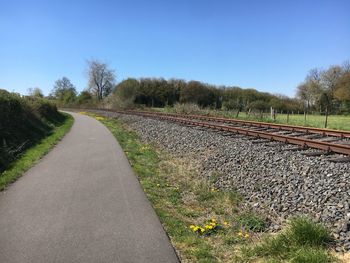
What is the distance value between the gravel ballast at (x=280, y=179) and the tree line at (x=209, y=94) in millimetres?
54169

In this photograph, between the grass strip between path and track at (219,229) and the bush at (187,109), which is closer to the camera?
the grass strip between path and track at (219,229)

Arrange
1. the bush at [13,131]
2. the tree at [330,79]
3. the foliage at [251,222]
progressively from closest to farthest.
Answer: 1. the foliage at [251,222]
2. the bush at [13,131]
3. the tree at [330,79]

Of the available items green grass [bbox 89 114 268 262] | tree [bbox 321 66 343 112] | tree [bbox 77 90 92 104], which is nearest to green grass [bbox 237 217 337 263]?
green grass [bbox 89 114 268 262]

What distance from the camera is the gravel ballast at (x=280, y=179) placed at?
659 cm

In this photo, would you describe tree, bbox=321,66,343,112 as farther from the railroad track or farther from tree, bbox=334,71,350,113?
the railroad track

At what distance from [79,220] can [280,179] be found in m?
4.76

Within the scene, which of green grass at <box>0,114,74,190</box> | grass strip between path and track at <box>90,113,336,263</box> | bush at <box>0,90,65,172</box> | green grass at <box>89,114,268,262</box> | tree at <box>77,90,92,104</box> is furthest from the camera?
tree at <box>77,90,92,104</box>

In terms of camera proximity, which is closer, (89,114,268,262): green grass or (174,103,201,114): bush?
(89,114,268,262): green grass

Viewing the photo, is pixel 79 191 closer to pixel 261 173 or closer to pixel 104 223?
pixel 104 223

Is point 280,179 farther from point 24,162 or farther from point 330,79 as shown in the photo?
point 330,79

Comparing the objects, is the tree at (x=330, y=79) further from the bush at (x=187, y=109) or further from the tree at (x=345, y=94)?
the bush at (x=187, y=109)

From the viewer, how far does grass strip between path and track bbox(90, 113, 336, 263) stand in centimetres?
543

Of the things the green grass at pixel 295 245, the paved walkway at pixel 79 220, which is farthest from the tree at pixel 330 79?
the green grass at pixel 295 245

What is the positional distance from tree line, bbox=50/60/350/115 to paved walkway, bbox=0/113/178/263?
58035 mm
